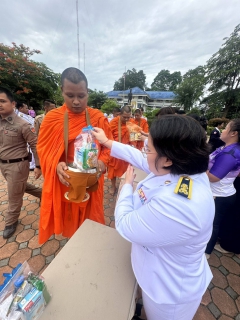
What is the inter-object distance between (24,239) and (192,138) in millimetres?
2719

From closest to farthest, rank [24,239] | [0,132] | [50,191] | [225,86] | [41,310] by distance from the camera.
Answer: [41,310] → [50,191] → [0,132] → [24,239] → [225,86]

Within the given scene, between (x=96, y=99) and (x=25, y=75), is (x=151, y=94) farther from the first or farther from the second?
(x=25, y=75)

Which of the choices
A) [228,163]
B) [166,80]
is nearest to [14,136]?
[228,163]

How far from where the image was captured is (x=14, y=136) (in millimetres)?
2061

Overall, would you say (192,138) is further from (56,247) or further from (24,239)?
(24,239)

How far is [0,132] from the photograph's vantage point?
2059 millimetres

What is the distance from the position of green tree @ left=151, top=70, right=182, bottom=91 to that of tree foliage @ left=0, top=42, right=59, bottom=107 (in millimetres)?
49033

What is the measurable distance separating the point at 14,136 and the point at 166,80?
66.3 m

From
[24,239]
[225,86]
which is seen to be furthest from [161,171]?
[225,86]

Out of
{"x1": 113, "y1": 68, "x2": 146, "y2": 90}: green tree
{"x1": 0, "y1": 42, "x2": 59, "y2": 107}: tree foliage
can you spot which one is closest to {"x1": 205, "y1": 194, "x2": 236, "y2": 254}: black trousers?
{"x1": 0, "y1": 42, "x2": 59, "y2": 107}: tree foliage

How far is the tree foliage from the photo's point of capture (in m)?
12.9

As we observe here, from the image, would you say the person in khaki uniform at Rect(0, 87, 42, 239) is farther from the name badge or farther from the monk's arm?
the name badge

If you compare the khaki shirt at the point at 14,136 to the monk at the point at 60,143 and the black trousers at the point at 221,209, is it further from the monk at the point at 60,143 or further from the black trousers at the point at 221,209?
the black trousers at the point at 221,209

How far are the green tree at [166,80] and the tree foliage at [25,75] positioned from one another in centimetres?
4903
